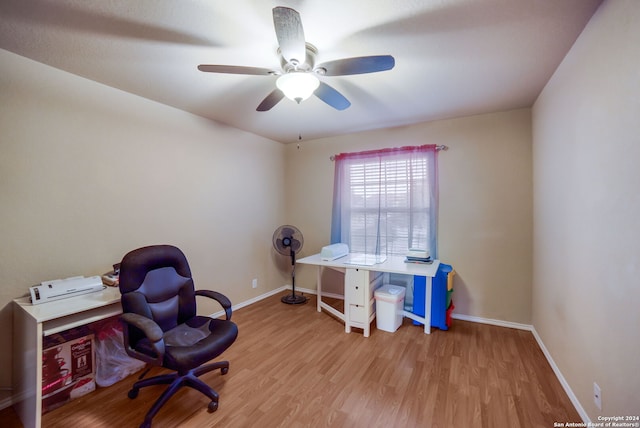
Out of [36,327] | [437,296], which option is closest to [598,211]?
[437,296]

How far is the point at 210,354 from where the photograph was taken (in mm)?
1647

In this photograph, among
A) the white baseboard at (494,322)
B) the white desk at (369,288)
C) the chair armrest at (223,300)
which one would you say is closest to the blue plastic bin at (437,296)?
the white desk at (369,288)

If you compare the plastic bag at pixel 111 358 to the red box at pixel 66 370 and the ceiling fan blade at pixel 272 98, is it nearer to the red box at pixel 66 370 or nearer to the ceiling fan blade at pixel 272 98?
the red box at pixel 66 370

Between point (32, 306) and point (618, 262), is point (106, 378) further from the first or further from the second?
point (618, 262)

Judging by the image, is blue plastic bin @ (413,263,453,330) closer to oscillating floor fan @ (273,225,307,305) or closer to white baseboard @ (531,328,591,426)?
white baseboard @ (531,328,591,426)

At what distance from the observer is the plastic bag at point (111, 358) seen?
6.46 ft

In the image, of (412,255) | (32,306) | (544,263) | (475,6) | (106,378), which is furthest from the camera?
(412,255)

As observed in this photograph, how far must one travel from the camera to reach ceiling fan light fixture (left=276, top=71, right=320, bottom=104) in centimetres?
159

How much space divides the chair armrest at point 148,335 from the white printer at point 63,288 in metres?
0.53

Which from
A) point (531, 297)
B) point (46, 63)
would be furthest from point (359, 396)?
point (46, 63)

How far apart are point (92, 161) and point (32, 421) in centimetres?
178

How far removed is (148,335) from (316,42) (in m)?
2.06

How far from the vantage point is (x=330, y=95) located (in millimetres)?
1902

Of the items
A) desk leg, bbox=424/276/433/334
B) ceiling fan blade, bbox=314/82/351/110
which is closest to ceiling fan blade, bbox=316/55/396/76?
ceiling fan blade, bbox=314/82/351/110
